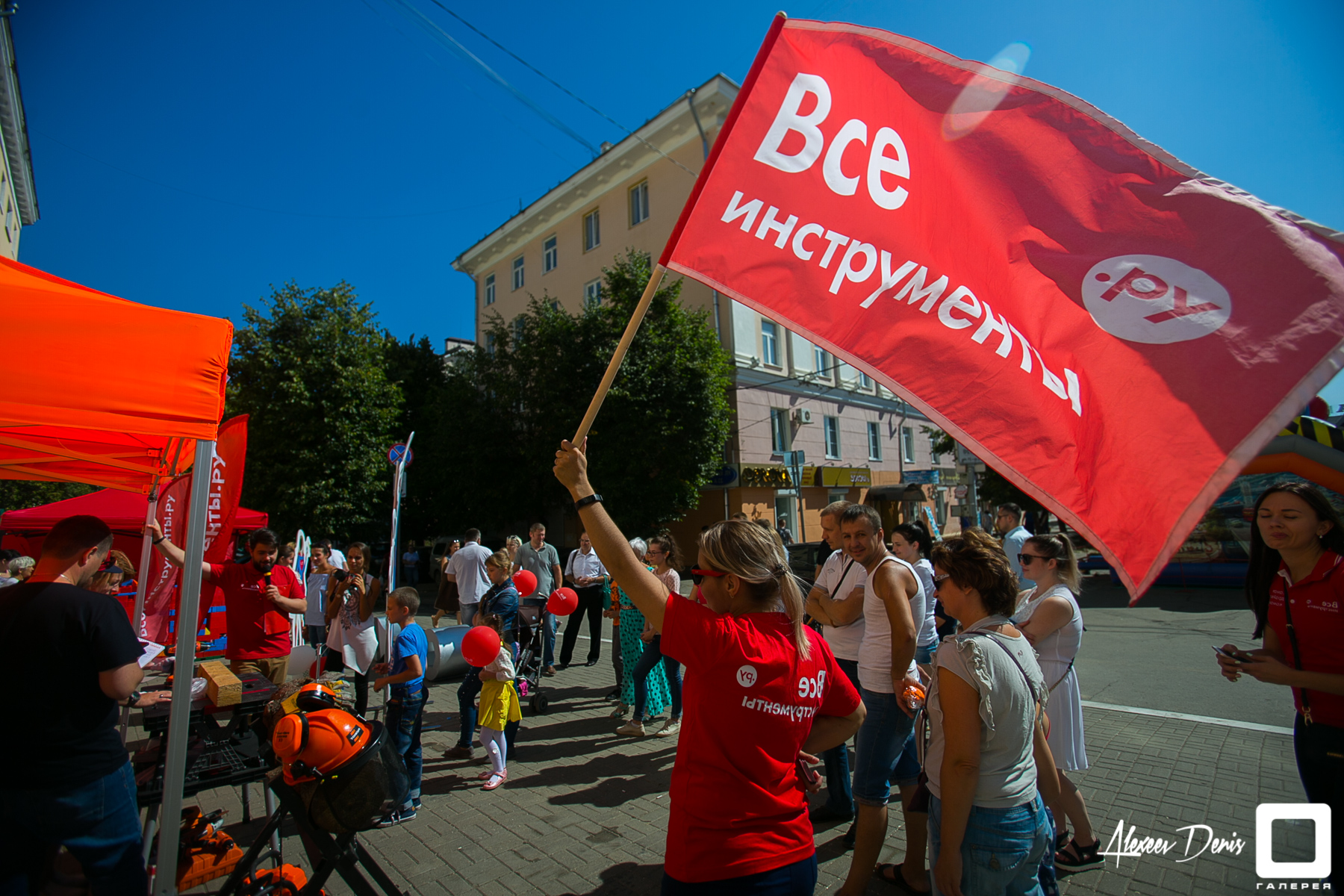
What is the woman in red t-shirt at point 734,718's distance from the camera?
173 centimetres

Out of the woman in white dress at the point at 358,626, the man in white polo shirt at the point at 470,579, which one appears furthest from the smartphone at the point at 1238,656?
the man in white polo shirt at the point at 470,579

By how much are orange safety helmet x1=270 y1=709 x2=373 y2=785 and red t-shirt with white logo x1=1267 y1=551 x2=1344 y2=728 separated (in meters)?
3.84

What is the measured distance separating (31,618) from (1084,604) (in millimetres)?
15664

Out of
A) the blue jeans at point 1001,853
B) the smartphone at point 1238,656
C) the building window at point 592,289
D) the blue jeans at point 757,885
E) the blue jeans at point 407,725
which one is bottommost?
the blue jeans at point 407,725

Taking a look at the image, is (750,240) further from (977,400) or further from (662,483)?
(662,483)

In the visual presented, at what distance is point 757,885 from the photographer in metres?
1.72

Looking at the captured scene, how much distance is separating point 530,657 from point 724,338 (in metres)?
18.0

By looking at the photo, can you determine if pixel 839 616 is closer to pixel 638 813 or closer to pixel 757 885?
pixel 638 813

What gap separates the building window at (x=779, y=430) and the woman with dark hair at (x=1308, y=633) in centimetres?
2197

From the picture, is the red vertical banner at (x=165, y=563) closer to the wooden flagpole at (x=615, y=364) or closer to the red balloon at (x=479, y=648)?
the red balloon at (x=479, y=648)

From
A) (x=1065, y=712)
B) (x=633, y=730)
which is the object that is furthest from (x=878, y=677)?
(x=633, y=730)

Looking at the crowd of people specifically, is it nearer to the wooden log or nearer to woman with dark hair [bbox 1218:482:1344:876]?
woman with dark hair [bbox 1218:482:1344:876]

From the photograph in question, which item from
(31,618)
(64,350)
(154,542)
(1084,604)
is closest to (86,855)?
(31,618)

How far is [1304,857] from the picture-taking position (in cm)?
339
